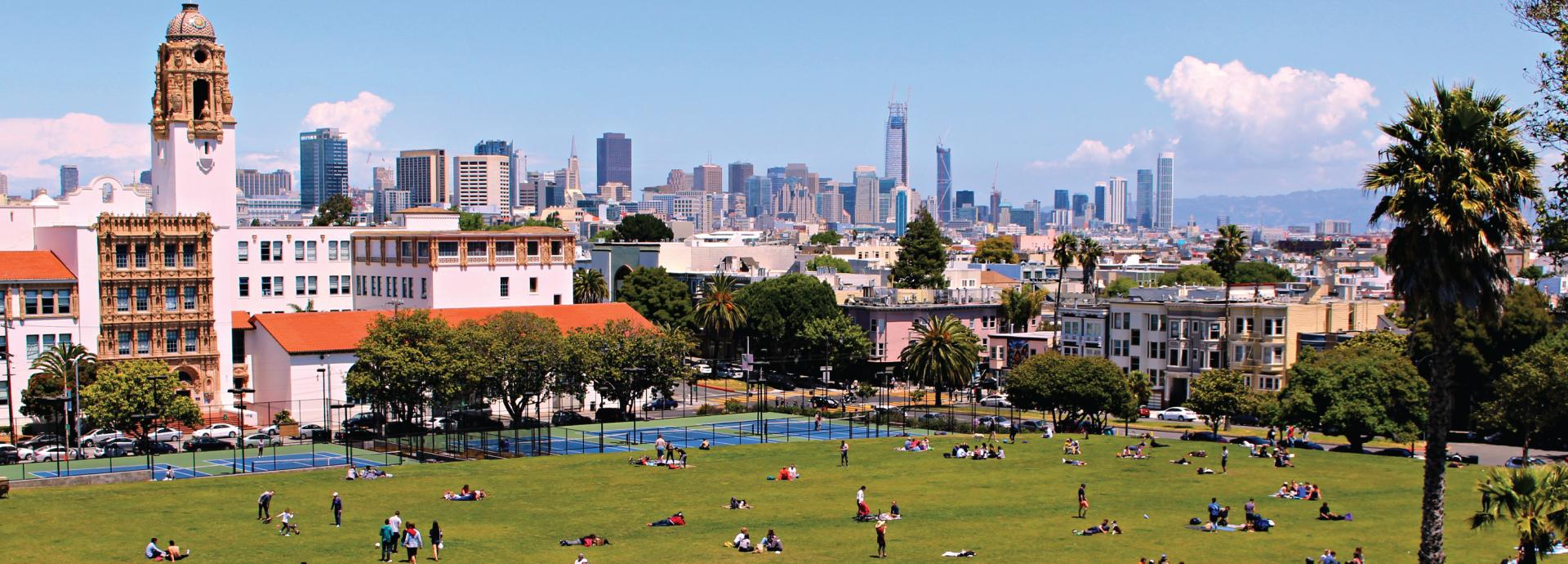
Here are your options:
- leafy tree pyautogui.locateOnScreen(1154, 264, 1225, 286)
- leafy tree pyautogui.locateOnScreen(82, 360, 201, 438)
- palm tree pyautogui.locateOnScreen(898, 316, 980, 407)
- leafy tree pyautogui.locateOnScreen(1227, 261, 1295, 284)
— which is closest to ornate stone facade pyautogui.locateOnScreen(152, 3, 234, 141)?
leafy tree pyautogui.locateOnScreen(82, 360, 201, 438)

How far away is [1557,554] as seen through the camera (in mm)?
45125

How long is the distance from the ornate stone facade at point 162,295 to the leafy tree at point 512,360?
17.5 metres

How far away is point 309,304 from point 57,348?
32665mm

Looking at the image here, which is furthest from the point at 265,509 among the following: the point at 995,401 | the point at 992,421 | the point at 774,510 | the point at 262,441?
the point at 995,401

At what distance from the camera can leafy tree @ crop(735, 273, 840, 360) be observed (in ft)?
393

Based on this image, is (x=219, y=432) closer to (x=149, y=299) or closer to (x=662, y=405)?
(x=149, y=299)

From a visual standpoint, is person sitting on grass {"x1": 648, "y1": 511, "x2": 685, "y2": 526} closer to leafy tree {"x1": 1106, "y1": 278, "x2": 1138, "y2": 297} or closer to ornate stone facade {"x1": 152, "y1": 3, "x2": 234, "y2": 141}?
ornate stone facade {"x1": 152, "y1": 3, "x2": 234, "y2": 141}

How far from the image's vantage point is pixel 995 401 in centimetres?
10688

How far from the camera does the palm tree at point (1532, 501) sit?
3262 cm

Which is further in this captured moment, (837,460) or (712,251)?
(712,251)

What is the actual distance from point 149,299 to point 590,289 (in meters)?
50.3

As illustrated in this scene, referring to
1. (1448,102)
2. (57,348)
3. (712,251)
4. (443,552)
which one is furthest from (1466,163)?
(712,251)

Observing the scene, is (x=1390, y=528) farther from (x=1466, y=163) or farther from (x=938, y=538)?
(x=1466, y=163)

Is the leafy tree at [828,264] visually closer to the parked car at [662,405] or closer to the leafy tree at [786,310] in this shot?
the leafy tree at [786,310]
